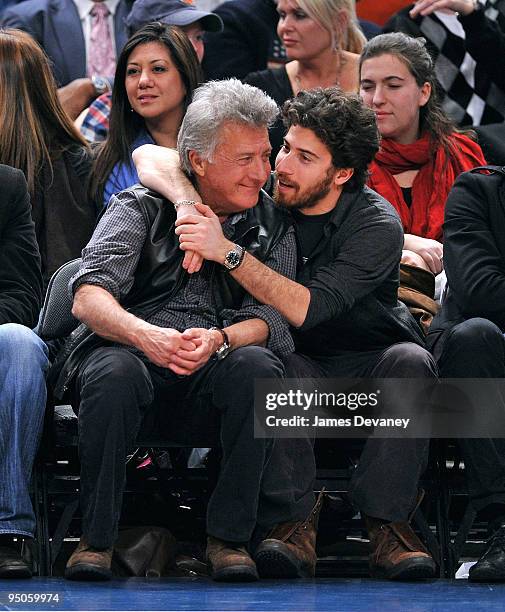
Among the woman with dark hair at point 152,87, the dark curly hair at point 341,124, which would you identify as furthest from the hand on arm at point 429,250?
the woman with dark hair at point 152,87

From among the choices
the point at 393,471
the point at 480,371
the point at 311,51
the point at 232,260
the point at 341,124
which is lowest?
the point at 393,471

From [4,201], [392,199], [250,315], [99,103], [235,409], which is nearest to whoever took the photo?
[235,409]

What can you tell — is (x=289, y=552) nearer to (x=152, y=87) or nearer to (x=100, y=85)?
(x=152, y=87)

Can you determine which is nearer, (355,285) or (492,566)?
(492,566)

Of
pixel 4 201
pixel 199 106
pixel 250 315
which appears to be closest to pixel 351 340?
pixel 250 315

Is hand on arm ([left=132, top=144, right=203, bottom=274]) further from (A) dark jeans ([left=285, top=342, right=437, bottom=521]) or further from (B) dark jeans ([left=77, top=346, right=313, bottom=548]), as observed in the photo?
(A) dark jeans ([left=285, top=342, right=437, bottom=521])

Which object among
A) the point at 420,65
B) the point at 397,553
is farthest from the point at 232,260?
the point at 420,65

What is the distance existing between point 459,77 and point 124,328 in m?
2.63

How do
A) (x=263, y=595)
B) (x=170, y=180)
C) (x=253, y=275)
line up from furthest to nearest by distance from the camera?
(x=170, y=180) → (x=253, y=275) → (x=263, y=595)

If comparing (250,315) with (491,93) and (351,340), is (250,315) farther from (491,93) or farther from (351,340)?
(491,93)

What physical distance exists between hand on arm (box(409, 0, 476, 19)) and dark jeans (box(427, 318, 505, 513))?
212 centimetres

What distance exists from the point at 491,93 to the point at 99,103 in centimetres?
165

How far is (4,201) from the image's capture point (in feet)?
13.7

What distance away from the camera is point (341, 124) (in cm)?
412
